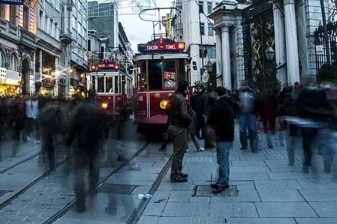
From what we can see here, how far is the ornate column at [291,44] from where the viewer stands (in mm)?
19578

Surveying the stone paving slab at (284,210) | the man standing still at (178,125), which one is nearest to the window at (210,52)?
the man standing still at (178,125)

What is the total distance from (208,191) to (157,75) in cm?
783

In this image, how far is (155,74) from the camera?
14.1 metres

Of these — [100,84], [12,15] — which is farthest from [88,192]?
[12,15]

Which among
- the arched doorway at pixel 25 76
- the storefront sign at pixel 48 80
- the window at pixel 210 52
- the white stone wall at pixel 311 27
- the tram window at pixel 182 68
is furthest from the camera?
the window at pixel 210 52

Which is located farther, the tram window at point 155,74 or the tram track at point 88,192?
the tram window at point 155,74

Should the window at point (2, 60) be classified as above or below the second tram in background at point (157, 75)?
above

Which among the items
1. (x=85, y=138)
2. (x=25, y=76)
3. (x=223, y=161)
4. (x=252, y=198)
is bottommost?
(x=252, y=198)

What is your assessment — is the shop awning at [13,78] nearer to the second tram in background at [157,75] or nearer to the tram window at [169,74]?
the second tram in background at [157,75]

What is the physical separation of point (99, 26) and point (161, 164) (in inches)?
2915

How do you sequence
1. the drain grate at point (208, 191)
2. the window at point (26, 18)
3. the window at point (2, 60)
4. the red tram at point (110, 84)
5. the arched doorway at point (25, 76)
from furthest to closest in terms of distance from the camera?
the window at point (26, 18) → the arched doorway at point (25, 76) → the window at point (2, 60) → the red tram at point (110, 84) → the drain grate at point (208, 191)

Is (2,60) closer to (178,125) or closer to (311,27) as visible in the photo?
(311,27)

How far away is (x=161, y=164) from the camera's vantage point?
9688 mm

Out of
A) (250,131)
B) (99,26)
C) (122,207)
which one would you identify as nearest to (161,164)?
(250,131)
